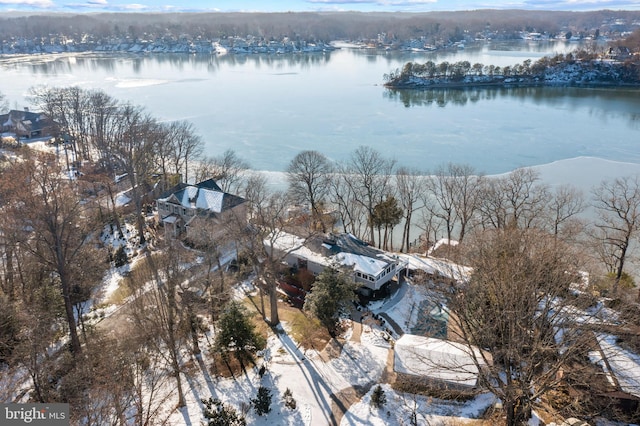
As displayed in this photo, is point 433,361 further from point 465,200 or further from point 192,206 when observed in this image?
point 192,206

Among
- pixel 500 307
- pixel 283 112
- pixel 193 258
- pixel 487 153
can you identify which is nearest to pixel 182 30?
pixel 283 112

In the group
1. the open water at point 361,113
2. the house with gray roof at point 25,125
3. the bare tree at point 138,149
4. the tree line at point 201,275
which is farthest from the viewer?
the house with gray roof at point 25,125

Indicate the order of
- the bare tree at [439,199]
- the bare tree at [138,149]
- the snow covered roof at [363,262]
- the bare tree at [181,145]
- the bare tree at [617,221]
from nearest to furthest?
the bare tree at [617,221]
the snow covered roof at [363,262]
the bare tree at [439,199]
the bare tree at [138,149]
the bare tree at [181,145]

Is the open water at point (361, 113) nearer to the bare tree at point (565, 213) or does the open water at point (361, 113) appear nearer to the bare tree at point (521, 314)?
the bare tree at point (565, 213)

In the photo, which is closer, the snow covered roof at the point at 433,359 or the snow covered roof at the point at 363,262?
the snow covered roof at the point at 433,359

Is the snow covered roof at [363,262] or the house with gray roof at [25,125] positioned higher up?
the house with gray roof at [25,125]

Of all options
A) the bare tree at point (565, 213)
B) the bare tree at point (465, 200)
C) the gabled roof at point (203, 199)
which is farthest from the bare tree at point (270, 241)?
the bare tree at point (565, 213)

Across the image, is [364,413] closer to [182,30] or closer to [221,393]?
[221,393]

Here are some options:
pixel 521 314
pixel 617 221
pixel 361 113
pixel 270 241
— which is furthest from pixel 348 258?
pixel 361 113
